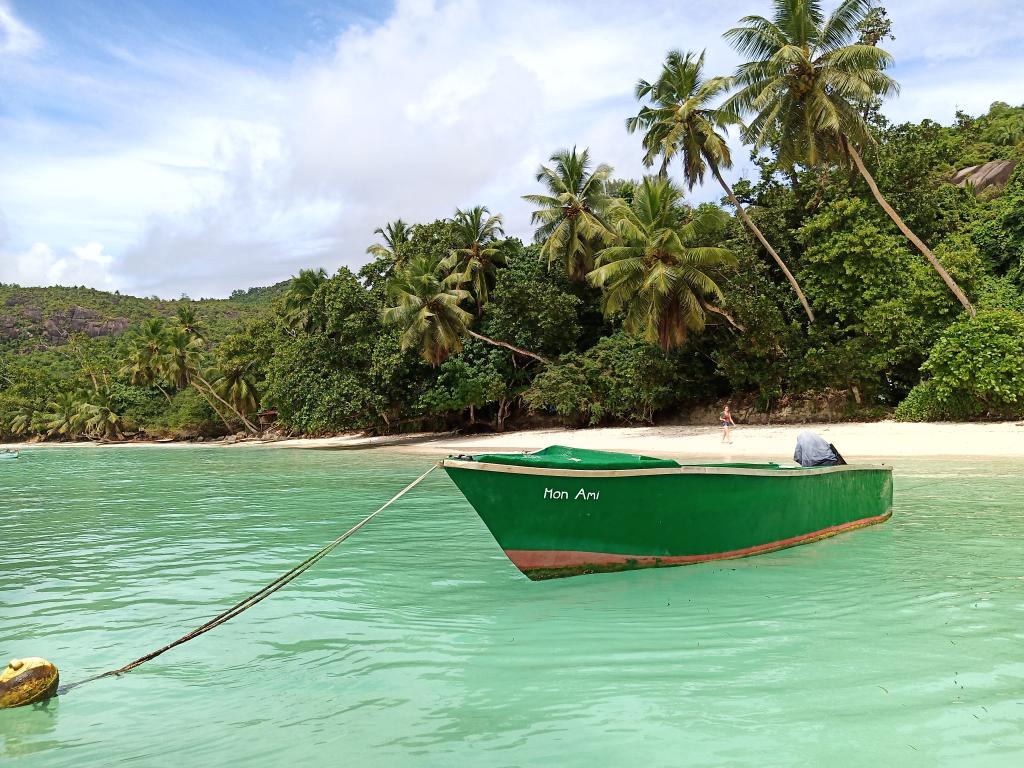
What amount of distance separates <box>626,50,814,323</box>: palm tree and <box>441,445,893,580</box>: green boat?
1752 cm

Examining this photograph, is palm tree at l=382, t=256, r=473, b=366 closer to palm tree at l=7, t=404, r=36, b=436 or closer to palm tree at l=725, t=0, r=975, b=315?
palm tree at l=725, t=0, r=975, b=315

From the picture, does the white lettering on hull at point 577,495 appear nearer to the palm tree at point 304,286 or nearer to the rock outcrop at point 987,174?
the rock outcrop at point 987,174

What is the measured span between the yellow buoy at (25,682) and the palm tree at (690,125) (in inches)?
883

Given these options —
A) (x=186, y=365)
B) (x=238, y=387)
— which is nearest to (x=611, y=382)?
(x=238, y=387)

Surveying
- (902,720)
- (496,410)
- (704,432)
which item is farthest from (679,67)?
(902,720)

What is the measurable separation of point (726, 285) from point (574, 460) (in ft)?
62.3

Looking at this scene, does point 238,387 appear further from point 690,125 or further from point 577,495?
point 577,495

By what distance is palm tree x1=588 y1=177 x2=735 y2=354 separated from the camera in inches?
841

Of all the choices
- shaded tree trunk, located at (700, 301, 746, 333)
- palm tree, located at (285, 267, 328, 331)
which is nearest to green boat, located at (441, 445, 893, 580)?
shaded tree trunk, located at (700, 301, 746, 333)

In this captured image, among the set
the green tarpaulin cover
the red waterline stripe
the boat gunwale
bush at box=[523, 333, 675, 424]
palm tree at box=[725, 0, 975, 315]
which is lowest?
the red waterline stripe

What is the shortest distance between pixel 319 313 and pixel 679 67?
1920 cm

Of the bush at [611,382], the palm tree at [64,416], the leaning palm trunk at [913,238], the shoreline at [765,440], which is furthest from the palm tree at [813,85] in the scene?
the palm tree at [64,416]

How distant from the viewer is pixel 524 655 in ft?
14.7

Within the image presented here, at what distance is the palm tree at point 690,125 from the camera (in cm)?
2303
